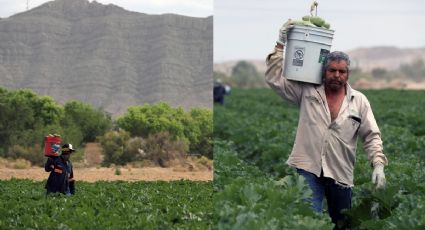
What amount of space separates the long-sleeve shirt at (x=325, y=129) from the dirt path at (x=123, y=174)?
13.0 metres

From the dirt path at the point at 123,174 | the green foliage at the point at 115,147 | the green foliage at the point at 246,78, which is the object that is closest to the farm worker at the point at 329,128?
the dirt path at the point at 123,174

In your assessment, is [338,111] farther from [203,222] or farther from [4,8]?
[4,8]

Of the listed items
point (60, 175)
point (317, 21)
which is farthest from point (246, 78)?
point (317, 21)

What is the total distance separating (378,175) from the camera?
24.7ft

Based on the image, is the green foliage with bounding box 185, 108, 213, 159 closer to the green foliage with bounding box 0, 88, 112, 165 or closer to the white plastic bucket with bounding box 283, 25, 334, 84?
the green foliage with bounding box 0, 88, 112, 165

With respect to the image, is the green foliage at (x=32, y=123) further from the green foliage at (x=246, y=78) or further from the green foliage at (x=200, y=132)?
the green foliage at (x=246, y=78)

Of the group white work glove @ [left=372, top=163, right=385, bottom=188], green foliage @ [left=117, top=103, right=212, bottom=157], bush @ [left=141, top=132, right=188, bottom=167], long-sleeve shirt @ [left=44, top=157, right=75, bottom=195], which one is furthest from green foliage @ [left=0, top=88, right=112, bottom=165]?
white work glove @ [left=372, top=163, right=385, bottom=188]

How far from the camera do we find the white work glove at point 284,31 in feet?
25.1

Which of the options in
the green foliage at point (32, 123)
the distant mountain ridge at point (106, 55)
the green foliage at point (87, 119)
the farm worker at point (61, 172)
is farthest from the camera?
the green foliage at point (87, 119)

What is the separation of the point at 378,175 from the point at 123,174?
1687cm

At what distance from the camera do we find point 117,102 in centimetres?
2712

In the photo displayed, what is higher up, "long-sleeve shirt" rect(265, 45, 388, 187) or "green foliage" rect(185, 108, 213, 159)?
"long-sleeve shirt" rect(265, 45, 388, 187)

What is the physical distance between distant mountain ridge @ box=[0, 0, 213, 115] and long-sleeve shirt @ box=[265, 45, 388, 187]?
13076mm

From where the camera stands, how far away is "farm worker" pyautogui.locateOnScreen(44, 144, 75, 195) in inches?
437
